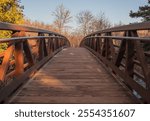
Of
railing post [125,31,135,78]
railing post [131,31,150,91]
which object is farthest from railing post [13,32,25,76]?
railing post [131,31,150,91]

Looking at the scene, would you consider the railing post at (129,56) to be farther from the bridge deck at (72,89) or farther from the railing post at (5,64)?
the railing post at (5,64)

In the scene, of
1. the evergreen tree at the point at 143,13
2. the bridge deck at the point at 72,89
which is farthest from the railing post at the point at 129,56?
the evergreen tree at the point at 143,13

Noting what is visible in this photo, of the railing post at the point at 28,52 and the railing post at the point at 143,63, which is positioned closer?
the railing post at the point at 143,63

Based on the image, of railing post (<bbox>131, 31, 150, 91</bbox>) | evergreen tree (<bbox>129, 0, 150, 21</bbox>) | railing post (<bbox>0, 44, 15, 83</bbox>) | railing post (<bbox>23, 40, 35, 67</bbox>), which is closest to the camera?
railing post (<bbox>131, 31, 150, 91</bbox>)

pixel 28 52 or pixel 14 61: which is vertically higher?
pixel 28 52

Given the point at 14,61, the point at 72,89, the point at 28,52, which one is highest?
the point at 28,52

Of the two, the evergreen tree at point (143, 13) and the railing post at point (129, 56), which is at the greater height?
the evergreen tree at point (143, 13)

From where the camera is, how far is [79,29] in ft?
211

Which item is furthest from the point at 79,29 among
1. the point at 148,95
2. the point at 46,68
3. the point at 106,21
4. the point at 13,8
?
the point at 148,95

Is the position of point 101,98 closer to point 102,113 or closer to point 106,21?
point 102,113

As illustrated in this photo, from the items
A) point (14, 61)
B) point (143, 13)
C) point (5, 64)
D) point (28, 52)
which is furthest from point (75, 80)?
point (143, 13)

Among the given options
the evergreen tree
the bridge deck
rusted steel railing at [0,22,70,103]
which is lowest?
the bridge deck

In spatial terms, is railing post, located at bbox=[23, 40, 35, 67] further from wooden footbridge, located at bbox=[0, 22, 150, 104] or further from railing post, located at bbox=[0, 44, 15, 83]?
railing post, located at bbox=[0, 44, 15, 83]

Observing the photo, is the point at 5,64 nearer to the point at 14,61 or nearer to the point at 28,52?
the point at 14,61
